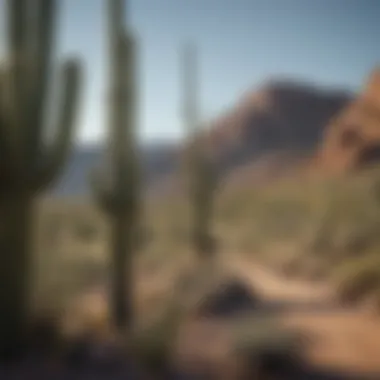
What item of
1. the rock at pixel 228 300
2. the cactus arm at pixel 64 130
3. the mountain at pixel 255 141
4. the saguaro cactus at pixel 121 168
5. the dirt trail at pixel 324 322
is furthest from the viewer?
the rock at pixel 228 300

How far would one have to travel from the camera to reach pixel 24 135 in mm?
5520

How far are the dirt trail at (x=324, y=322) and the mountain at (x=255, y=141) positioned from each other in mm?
1032

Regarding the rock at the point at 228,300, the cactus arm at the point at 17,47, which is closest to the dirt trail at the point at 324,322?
the rock at the point at 228,300

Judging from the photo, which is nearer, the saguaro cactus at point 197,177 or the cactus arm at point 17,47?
the cactus arm at point 17,47

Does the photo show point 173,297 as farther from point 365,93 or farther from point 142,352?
point 365,93

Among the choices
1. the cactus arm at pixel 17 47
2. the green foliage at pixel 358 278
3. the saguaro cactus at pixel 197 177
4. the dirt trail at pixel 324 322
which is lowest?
the dirt trail at pixel 324 322

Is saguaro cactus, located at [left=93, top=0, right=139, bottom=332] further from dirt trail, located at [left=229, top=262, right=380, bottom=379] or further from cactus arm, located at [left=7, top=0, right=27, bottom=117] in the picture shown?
dirt trail, located at [left=229, top=262, right=380, bottom=379]

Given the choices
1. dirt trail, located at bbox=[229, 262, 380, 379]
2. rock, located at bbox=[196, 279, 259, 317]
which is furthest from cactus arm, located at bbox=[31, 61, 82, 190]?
dirt trail, located at bbox=[229, 262, 380, 379]

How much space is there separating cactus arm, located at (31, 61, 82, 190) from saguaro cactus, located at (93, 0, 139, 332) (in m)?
0.40

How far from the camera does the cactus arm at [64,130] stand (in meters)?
5.55

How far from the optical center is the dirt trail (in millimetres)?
5438

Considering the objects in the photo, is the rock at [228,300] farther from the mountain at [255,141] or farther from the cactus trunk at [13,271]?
the cactus trunk at [13,271]

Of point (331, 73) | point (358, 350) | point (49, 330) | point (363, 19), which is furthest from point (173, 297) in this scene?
point (363, 19)

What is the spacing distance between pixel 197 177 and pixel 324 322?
5.59 feet
